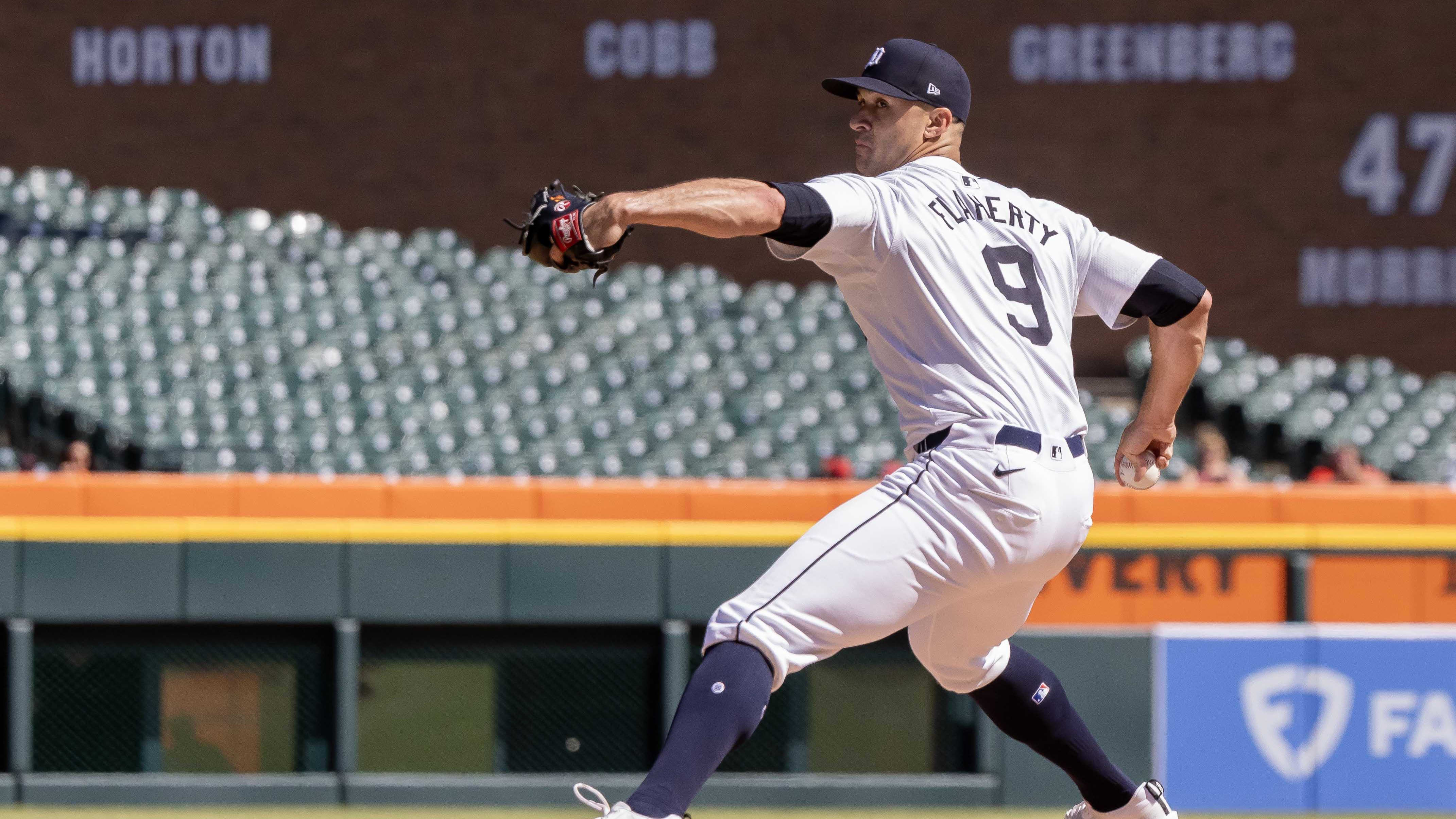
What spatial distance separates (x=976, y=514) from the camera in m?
2.58

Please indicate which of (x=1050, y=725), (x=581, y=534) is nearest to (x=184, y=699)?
(x=581, y=534)

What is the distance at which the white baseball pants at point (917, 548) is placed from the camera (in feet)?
8.30

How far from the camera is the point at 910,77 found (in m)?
2.71

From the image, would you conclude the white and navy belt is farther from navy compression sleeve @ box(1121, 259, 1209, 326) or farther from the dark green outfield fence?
the dark green outfield fence

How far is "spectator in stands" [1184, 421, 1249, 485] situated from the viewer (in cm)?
882

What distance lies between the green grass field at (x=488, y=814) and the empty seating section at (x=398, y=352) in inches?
186

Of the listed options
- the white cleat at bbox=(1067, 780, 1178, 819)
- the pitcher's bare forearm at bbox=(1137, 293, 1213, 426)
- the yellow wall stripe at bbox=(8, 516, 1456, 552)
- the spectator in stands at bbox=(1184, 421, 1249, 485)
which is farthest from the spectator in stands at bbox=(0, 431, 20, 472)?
the pitcher's bare forearm at bbox=(1137, 293, 1213, 426)

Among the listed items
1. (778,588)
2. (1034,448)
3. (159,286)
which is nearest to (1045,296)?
(1034,448)

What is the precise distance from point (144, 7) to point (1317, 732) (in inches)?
451

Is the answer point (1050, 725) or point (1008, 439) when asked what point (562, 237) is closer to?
point (1008, 439)

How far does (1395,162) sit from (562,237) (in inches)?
468

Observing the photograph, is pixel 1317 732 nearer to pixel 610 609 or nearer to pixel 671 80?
pixel 610 609

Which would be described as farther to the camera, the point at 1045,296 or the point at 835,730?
the point at 835,730

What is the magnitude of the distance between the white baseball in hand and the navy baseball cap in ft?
2.58
